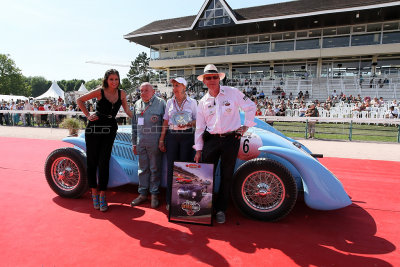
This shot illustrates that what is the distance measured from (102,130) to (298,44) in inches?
1029

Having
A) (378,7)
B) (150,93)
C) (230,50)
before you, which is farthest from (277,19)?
(150,93)

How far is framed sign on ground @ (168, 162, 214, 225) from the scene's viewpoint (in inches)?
118

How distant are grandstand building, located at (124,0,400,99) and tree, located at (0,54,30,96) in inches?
1490

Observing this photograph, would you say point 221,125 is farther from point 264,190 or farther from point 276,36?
point 276,36

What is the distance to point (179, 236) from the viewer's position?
2.77 m

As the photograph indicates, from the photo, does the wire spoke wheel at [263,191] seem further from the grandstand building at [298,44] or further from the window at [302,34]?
the window at [302,34]

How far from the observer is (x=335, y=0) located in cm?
2408

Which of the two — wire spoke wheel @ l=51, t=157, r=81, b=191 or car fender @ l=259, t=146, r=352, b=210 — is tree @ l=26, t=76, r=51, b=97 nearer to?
wire spoke wheel @ l=51, t=157, r=81, b=191

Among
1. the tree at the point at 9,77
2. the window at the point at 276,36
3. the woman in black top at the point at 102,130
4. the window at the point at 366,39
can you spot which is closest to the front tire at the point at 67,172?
the woman in black top at the point at 102,130

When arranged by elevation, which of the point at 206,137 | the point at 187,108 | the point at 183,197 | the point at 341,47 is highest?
the point at 341,47

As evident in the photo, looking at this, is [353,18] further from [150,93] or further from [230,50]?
[150,93]

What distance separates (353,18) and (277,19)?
21.7 ft

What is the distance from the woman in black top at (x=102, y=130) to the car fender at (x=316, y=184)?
210cm

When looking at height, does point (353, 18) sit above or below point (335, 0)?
below
